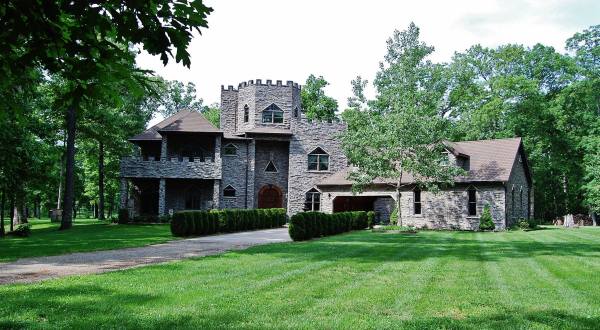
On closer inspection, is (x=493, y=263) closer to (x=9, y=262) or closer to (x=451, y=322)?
(x=451, y=322)

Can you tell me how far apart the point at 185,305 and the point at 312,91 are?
49.9m

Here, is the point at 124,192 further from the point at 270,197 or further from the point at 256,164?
the point at 270,197

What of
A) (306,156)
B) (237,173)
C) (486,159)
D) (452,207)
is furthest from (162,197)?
(486,159)

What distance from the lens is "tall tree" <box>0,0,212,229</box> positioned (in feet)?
13.6

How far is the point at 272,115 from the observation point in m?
36.7

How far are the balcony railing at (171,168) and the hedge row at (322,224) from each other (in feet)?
35.4

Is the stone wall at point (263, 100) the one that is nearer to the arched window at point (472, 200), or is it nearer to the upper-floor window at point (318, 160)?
the upper-floor window at point (318, 160)

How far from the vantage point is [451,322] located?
6.14m

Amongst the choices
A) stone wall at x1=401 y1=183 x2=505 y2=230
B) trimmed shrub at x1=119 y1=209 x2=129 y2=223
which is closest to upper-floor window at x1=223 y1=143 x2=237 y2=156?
trimmed shrub at x1=119 y1=209 x2=129 y2=223

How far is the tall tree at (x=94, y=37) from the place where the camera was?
4160mm

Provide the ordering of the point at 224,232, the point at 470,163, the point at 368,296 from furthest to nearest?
the point at 470,163 < the point at 224,232 < the point at 368,296

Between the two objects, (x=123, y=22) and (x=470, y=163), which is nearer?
(x=123, y=22)

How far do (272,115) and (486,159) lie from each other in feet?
50.6

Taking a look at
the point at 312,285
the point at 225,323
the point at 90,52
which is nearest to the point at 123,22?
the point at 90,52
